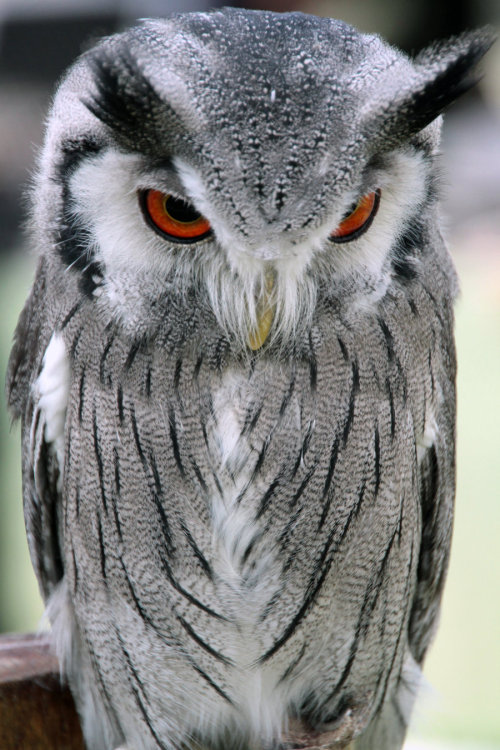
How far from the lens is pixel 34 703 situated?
2184mm

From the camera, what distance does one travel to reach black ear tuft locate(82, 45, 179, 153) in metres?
1.56

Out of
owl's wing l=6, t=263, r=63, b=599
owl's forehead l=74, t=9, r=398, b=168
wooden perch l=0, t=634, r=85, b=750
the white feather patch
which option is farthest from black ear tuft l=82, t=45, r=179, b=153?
wooden perch l=0, t=634, r=85, b=750

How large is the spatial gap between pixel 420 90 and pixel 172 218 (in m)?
0.47

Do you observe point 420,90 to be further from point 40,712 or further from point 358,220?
point 40,712

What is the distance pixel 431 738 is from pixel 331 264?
295 cm

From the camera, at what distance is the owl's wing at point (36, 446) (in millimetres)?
2105

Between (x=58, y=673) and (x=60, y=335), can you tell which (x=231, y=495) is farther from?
(x=58, y=673)

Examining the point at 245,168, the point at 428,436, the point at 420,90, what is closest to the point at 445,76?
the point at 420,90

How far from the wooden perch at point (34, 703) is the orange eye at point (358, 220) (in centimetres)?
123

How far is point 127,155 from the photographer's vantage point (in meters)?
1.65

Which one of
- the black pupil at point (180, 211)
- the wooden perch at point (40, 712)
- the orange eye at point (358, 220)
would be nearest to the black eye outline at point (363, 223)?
the orange eye at point (358, 220)

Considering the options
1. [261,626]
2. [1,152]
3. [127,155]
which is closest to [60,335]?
[127,155]

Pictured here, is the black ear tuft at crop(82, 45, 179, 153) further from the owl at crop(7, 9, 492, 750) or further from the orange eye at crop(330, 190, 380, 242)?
the orange eye at crop(330, 190, 380, 242)

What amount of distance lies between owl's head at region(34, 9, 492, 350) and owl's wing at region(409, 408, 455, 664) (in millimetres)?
498
